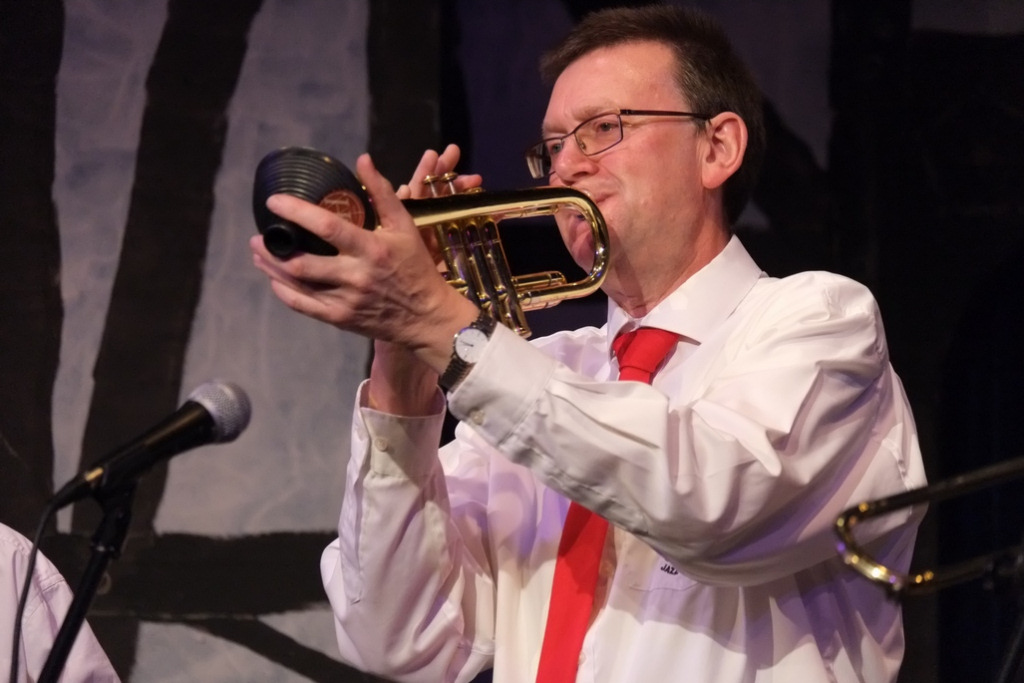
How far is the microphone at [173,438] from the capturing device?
56.3 inches

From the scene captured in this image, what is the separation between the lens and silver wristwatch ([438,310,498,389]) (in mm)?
1617

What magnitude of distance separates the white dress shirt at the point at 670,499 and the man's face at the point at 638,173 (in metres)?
0.10

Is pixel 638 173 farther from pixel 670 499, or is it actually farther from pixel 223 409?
pixel 223 409

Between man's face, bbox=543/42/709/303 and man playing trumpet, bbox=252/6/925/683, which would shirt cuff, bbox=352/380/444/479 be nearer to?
man playing trumpet, bbox=252/6/925/683

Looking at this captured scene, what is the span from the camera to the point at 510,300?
2.03m

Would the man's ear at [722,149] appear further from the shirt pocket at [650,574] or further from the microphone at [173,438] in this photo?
the microphone at [173,438]

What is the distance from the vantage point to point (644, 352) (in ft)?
7.03

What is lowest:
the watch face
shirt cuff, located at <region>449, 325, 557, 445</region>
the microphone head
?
the microphone head

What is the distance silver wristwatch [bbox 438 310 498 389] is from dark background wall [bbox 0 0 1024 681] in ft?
5.69

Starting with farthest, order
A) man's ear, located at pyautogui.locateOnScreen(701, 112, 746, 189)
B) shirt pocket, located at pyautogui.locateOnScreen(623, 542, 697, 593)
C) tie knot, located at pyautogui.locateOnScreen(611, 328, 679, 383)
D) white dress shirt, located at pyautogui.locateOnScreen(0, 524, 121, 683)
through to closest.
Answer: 1. white dress shirt, located at pyautogui.locateOnScreen(0, 524, 121, 683)
2. man's ear, located at pyautogui.locateOnScreen(701, 112, 746, 189)
3. tie knot, located at pyautogui.locateOnScreen(611, 328, 679, 383)
4. shirt pocket, located at pyautogui.locateOnScreen(623, 542, 697, 593)

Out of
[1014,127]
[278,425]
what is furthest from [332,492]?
[1014,127]

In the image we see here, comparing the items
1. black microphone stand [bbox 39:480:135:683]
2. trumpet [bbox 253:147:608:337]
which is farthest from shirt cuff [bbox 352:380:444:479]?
black microphone stand [bbox 39:480:135:683]

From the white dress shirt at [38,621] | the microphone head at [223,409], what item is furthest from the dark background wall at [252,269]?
the microphone head at [223,409]

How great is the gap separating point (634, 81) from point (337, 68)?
53.5 inches
